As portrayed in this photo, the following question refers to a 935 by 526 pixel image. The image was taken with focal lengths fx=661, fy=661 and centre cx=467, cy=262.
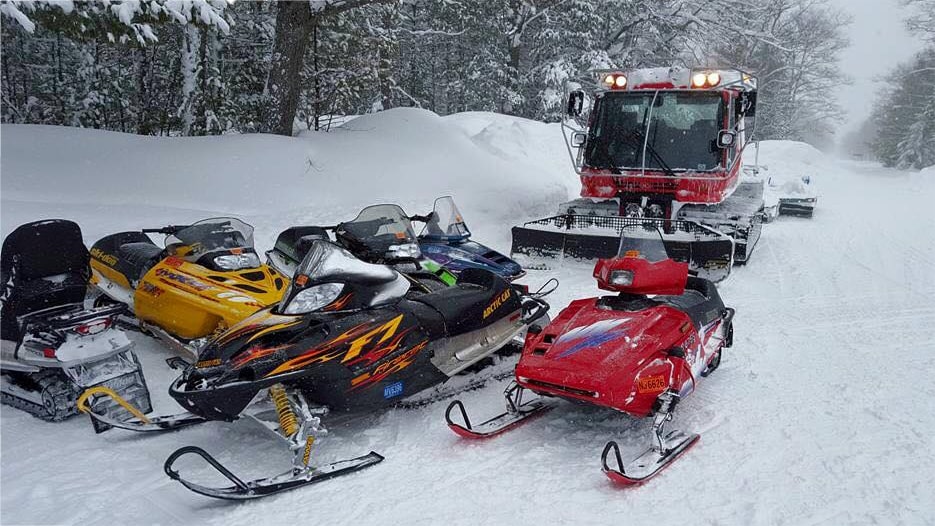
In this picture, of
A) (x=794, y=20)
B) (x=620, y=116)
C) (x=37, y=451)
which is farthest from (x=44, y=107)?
(x=794, y=20)

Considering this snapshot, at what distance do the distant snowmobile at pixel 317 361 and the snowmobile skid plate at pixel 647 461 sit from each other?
1.25 meters

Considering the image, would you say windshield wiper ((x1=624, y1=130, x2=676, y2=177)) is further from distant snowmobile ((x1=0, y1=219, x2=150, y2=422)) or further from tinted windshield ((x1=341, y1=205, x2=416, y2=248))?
distant snowmobile ((x1=0, y1=219, x2=150, y2=422))

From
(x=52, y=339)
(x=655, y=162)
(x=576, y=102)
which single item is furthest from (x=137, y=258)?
(x=655, y=162)

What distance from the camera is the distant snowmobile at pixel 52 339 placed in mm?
3910

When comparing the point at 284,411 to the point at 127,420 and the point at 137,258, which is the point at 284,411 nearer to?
the point at 127,420

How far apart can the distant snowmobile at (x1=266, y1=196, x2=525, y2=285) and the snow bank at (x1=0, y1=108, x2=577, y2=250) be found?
2268 mm

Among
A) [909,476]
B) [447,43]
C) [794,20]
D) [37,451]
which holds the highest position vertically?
[794,20]

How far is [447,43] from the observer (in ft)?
93.6

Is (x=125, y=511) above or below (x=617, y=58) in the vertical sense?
below

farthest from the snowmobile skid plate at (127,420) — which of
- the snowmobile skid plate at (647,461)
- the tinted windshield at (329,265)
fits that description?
the snowmobile skid plate at (647,461)

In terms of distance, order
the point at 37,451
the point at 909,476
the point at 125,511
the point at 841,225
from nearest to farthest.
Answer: the point at 125,511 < the point at 909,476 < the point at 37,451 < the point at 841,225

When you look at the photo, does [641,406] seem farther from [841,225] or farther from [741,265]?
[841,225]

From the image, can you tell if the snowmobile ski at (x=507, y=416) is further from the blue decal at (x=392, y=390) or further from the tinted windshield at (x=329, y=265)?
the tinted windshield at (x=329, y=265)

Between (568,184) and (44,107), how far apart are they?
13.1 metres
